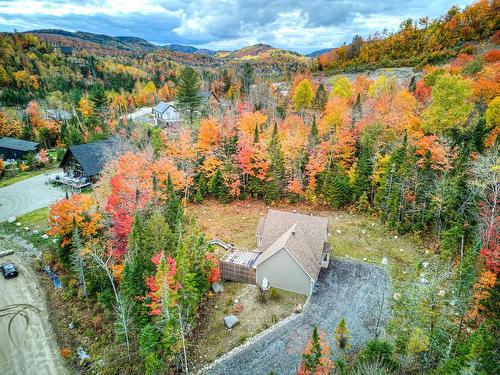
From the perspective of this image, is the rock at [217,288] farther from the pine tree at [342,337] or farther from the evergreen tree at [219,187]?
the evergreen tree at [219,187]

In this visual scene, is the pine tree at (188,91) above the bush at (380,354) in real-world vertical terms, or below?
above

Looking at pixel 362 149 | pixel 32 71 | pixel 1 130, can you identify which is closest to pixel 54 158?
pixel 1 130

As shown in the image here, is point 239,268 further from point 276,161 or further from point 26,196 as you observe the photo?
point 26,196

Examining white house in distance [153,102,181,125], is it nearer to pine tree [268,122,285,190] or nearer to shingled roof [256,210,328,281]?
pine tree [268,122,285,190]

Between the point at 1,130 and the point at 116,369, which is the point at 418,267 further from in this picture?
the point at 1,130

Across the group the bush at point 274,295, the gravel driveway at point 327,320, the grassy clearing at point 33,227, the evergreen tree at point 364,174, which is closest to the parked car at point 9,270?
the grassy clearing at point 33,227

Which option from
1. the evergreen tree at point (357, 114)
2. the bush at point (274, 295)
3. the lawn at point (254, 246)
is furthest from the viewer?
the evergreen tree at point (357, 114)
